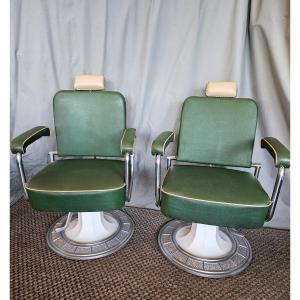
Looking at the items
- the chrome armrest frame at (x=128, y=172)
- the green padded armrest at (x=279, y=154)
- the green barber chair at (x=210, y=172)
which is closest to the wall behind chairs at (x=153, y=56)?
the green barber chair at (x=210, y=172)

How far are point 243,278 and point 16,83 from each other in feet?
7.13

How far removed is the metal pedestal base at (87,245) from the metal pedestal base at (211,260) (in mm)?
270

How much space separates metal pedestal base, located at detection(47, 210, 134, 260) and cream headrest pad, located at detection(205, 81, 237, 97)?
1.15m

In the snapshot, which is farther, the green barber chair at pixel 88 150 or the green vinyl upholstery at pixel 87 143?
the green barber chair at pixel 88 150

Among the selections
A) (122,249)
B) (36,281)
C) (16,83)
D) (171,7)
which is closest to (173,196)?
(122,249)

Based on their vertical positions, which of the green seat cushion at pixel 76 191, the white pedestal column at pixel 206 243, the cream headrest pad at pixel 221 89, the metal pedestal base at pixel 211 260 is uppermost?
the cream headrest pad at pixel 221 89

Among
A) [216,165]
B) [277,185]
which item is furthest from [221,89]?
[277,185]

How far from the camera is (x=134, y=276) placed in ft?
5.01

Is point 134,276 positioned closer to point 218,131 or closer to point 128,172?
point 128,172

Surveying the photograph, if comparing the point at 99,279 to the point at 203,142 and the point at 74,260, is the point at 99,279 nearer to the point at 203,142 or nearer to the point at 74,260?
the point at 74,260

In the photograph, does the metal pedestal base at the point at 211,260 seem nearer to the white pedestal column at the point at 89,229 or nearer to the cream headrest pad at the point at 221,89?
the white pedestal column at the point at 89,229

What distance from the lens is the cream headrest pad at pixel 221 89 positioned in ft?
5.45

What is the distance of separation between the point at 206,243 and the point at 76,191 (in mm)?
913

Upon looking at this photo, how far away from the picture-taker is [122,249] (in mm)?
1734
